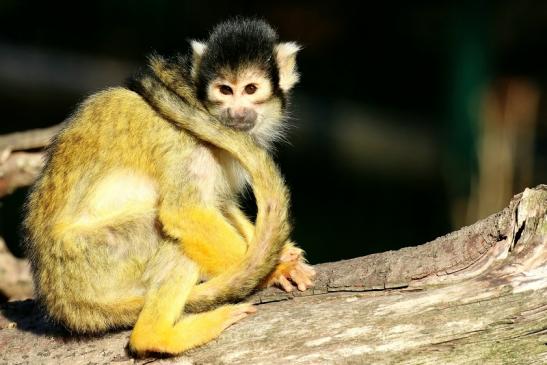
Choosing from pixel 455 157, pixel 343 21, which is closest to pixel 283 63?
pixel 455 157

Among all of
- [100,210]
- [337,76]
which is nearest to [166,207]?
[100,210]

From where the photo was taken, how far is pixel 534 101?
27.5 feet

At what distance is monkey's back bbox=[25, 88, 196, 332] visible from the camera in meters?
4.20

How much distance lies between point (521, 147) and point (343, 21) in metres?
5.43

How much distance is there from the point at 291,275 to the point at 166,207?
714mm

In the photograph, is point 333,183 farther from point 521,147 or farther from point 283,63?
point 283,63

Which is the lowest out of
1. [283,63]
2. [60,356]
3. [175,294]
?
[60,356]

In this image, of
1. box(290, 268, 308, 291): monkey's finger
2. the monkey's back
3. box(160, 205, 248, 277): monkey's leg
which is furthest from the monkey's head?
box(290, 268, 308, 291): monkey's finger

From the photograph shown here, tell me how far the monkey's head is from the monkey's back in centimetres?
35

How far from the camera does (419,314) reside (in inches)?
150

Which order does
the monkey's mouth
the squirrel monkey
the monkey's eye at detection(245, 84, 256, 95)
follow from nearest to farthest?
Answer: the squirrel monkey → the monkey's mouth → the monkey's eye at detection(245, 84, 256, 95)

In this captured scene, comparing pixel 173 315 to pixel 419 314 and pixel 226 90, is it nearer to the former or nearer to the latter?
pixel 419 314

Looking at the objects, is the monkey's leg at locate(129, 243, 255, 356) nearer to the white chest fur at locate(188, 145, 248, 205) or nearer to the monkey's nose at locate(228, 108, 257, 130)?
the white chest fur at locate(188, 145, 248, 205)

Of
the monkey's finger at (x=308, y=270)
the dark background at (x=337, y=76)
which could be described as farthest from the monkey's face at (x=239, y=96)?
the dark background at (x=337, y=76)
